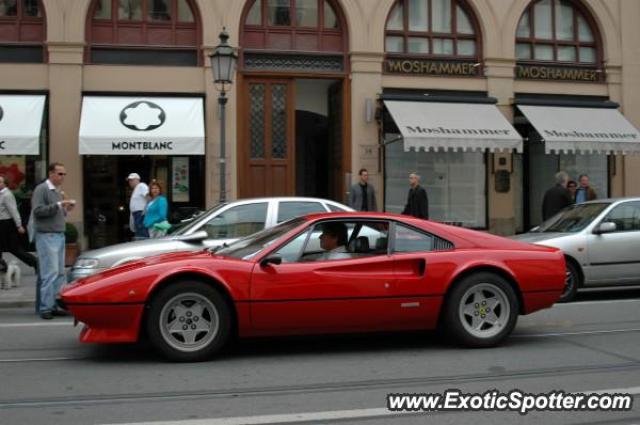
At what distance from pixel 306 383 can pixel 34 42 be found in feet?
42.0

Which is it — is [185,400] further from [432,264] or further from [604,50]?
[604,50]

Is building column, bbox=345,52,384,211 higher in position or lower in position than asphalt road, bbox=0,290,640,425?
higher

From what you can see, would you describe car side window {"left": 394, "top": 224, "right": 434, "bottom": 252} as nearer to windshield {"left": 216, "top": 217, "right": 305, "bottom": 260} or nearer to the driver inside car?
the driver inside car

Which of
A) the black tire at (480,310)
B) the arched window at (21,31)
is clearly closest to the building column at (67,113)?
the arched window at (21,31)

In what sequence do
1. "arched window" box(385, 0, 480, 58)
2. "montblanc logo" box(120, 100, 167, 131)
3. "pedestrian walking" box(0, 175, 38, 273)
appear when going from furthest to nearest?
1. "arched window" box(385, 0, 480, 58)
2. "montblanc logo" box(120, 100, 167, 131)
3. "pedestrian walking" box(0, 175, 38, 273)

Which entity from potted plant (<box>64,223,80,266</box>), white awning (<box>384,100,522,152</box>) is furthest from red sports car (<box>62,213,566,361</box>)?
white awning (<box>384,100,522,152</box>)

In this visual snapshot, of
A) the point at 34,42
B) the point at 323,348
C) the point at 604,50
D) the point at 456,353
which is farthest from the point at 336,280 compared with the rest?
the point at 604,50

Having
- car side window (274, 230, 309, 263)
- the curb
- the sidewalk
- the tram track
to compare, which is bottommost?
the tram track

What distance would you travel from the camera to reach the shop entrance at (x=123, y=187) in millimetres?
16234

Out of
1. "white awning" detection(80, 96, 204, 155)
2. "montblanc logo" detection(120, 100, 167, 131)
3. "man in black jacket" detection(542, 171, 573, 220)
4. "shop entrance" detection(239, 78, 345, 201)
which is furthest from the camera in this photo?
"shop entrance" detection(239, 78, 345, 201)

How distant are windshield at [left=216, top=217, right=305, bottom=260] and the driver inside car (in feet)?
0.93

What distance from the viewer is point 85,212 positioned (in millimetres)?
16000

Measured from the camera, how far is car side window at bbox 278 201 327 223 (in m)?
9.61

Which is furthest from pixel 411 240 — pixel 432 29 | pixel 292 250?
pixel 432 29
